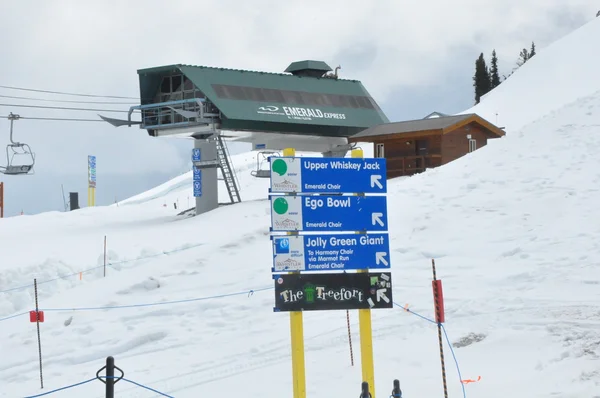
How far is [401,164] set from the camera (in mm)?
46812

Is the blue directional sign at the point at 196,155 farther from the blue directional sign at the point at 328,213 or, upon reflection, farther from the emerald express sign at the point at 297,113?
the blue directional sign at the point at 328,213

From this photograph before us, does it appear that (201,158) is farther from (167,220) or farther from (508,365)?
(508,365)

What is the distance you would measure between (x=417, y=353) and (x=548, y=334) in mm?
2474

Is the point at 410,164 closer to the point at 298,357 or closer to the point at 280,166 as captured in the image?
the point at 280,166

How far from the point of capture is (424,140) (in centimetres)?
4616

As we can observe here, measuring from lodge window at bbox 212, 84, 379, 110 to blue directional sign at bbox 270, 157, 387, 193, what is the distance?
2983 cm

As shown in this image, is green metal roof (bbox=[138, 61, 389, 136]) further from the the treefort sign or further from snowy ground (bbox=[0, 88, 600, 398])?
the the treefort sign

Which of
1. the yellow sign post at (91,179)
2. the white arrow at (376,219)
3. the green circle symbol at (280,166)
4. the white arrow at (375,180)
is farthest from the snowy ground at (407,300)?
the yellow sign post at (91,179)

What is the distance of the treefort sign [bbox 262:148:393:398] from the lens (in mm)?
13125

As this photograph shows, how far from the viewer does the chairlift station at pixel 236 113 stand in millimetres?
42531

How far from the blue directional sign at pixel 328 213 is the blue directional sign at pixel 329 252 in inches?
5.9

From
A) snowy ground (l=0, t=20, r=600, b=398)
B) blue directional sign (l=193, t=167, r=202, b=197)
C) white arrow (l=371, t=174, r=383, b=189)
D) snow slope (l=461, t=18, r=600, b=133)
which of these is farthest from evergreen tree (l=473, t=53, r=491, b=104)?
white arrow (l=371, t=174, r=383, b=189)

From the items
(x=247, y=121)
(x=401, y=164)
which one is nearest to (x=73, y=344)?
(x=247, y=121)

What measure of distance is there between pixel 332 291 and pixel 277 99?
106 feet
